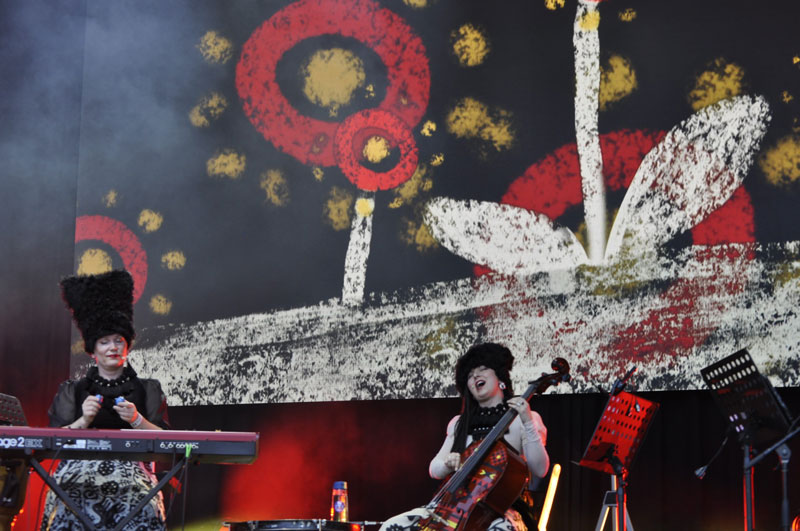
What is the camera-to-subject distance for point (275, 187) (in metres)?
5.85

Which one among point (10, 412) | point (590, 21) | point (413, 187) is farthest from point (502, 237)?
point (10, 412)

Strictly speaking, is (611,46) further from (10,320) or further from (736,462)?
(10,320)

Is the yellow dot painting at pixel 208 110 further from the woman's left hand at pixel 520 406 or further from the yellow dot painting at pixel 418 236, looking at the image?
the woman's left hand at pixel 520 406

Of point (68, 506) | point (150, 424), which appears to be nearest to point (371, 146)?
point (150, 424)

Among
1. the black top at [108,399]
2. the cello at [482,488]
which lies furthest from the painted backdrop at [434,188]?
the black top at [108,399]

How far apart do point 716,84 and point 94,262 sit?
3.95 metres

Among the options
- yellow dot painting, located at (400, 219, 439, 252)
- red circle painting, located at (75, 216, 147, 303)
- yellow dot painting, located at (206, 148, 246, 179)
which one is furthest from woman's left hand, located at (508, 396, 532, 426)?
red circle painting, located at (75, 216, 147, 303)

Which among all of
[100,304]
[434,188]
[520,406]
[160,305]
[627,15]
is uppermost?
[627,15]

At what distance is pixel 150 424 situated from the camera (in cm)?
356

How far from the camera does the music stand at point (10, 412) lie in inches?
137

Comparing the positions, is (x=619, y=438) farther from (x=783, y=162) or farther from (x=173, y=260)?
(x=173, y=260)

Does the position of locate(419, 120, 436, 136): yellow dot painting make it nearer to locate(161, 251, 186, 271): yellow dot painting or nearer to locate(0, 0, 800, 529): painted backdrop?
locate(0, 0, 800, 529): painted backdrop

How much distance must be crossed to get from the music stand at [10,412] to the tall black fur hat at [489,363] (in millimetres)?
1779

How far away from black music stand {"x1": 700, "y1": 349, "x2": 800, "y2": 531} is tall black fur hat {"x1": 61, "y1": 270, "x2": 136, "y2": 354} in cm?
231
